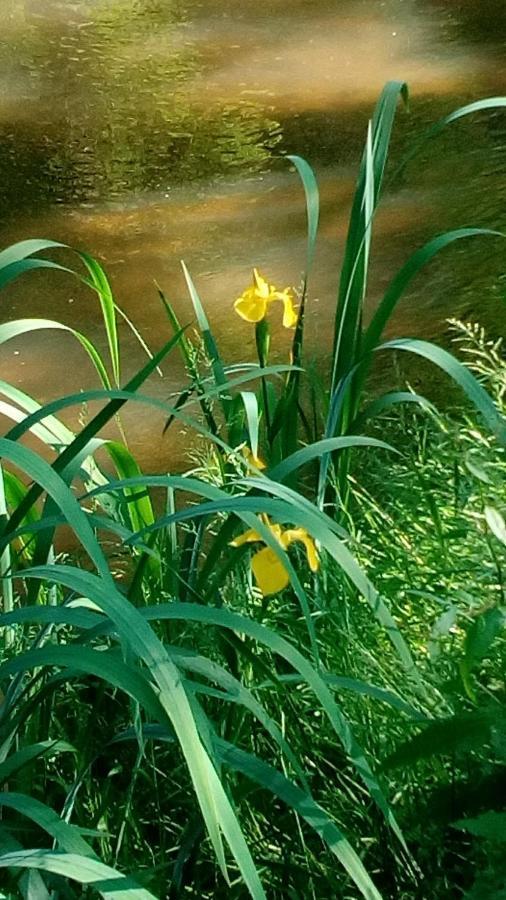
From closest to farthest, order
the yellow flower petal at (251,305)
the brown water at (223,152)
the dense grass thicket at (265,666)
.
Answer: the dense grass thicket at (265,666), the yellow flower petal at (251,305), the brown water at (223,152)

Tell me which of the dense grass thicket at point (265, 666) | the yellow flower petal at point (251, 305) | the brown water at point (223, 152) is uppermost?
the brown water at point (223, 152)

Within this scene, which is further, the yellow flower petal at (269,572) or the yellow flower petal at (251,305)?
the yellow flower petal at (251,305)

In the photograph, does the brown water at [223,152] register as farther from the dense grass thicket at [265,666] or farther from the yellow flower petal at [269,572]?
the yellow flower petal at [269,572]

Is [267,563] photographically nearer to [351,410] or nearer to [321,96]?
[351,410]

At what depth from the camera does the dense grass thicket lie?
1351 millimetres

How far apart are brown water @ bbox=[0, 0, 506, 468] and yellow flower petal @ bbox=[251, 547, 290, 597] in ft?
5.09

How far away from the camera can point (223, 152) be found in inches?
184

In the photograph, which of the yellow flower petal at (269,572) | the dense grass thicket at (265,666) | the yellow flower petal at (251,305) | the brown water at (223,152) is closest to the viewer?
the dense grass thicket at (265,666)

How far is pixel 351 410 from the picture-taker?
2062mm

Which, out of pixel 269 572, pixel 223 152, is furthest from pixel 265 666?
pixel 223 152

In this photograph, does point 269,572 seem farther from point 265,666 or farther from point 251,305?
point 251,305

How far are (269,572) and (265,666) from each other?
0.34 feet

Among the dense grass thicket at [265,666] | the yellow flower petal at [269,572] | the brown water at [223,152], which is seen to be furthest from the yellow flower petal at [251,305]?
the brown water at [223,152]

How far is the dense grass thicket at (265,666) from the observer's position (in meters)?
1.35
